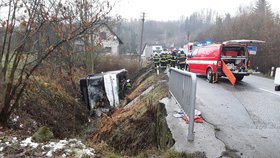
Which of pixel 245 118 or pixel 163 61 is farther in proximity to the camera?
pixel 163 61

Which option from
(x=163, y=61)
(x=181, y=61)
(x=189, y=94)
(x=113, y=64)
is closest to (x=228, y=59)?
(x=163, y=61)

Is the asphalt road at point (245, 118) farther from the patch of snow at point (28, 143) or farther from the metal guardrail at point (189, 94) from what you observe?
the patch of snow at point (28, 143)

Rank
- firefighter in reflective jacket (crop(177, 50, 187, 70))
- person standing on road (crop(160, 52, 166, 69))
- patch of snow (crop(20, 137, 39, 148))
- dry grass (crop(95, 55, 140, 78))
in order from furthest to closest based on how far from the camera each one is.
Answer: dry grass (crop(95, 55, 140, 78)), firefighter in reflective jacket (crop(177, 50, 187, 70)), person standing on road (crop(160, 52, 166, 69)), patch of snow (crop(20, 137, 39, 148))

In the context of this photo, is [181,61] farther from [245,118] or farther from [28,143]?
[28,143]

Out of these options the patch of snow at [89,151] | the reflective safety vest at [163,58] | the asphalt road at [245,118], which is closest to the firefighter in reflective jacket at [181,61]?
the reflective safety vest at [163,58]

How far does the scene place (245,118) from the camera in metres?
7.31

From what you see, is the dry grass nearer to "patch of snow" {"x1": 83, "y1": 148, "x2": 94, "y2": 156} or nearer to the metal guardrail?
the metal guardrail

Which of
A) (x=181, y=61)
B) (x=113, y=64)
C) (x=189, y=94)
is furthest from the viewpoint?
(x=113, y=64)

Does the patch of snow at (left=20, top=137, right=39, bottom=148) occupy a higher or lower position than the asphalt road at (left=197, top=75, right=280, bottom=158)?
lower

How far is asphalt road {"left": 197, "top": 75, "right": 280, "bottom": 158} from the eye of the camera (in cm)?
534

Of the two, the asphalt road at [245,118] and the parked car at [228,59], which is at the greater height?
the parked car at [228,59]

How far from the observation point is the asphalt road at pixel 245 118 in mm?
5337

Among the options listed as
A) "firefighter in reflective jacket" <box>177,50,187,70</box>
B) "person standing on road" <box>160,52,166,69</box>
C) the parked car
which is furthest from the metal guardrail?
Answer: "firefighter in reflective jacket" <box>177,50,187,70</box>

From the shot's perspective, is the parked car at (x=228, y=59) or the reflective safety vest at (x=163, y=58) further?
the reflective safety vest at (x=163, y=58)
